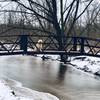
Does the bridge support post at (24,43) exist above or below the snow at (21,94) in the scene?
above

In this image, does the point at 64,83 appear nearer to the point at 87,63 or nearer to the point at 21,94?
the point at 21,94

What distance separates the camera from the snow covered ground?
64.8ft

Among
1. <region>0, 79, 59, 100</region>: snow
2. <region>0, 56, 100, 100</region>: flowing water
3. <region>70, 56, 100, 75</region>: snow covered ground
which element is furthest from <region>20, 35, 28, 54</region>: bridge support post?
<region>0, 79, 59, 100</region>: snow

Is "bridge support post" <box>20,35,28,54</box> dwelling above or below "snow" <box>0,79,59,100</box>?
above

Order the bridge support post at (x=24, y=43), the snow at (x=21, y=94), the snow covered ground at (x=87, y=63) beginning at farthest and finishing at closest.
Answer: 1. the bridge support post at (x=24, y=43)
2. the snow covered ground at (x=87, y=63)
3. the snow at (x=21, y=94)

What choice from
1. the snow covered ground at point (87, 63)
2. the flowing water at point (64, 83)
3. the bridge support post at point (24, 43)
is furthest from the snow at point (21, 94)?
the bridge support post at point (24, 43)

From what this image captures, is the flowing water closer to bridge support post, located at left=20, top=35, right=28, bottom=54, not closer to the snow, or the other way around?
the snow

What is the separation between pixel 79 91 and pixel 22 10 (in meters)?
14.6

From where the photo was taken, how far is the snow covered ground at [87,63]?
19.7 meters

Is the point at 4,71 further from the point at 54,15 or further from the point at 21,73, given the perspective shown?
the point at 54,15

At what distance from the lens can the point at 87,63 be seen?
72.1 ft

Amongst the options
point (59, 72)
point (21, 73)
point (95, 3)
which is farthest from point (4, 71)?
point (95, 3)

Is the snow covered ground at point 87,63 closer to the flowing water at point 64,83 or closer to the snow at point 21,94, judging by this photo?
the flowing water at point 64,83

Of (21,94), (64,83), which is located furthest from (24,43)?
(21,94)
